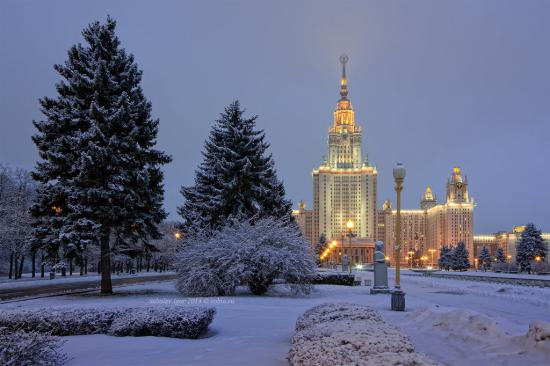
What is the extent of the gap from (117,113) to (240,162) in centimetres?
1002

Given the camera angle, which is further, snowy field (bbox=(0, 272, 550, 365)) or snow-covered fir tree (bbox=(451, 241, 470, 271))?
snow-covered fir tree (bbox=(451, 241, 470, 271))

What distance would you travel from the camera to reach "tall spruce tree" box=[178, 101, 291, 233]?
3200 centimetres

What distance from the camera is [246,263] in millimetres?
21797

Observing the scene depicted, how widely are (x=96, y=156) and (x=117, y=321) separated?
1424 cm

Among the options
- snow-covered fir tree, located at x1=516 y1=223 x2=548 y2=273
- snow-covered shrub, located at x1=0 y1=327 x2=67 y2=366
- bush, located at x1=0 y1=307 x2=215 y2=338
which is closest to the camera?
snow-covered shrub, located at x1=0 y1=327 x2=67 y2=366

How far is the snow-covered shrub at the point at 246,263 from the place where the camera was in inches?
847

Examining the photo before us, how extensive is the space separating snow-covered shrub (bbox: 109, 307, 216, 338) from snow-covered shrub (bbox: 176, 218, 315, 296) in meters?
9.91

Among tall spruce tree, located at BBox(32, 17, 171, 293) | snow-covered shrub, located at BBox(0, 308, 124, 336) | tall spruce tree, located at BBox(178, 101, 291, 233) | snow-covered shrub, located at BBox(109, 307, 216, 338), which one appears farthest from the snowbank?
tall spruce tree, located at BBox(178, 101, 291, 233)

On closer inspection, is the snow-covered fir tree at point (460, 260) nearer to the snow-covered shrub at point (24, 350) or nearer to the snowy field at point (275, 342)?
the snowy field at point (275, 342)

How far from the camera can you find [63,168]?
2433 centimetres

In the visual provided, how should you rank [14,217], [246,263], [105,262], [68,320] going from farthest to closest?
[14,217]
[105,262]
[246,263]
[68,320]

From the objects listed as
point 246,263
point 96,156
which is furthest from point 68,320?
point 96,156

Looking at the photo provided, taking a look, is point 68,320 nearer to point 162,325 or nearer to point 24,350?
point 162,325

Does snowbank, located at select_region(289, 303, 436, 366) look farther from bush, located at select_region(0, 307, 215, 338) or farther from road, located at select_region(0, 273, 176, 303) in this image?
road, located at select_region(0, 273, 176, 303)
